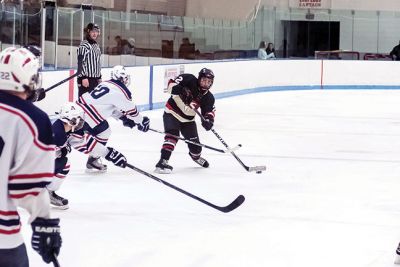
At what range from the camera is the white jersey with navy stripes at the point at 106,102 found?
5340mm

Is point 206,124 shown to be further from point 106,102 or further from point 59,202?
point 59,202

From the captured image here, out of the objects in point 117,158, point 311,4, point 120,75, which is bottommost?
point 117,158

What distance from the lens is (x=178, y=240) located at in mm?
3836

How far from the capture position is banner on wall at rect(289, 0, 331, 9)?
18703mm

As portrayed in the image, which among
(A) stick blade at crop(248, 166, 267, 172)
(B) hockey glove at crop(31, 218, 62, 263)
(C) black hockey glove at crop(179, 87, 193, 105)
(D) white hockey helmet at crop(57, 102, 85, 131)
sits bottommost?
(A) stick blade at crop(248, 166, 267, 172)

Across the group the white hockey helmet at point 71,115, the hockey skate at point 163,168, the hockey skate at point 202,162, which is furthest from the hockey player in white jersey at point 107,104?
the white hockey helmet at point 71,115

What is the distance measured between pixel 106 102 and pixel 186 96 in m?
0.66

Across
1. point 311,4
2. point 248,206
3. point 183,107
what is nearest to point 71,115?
point 248,206

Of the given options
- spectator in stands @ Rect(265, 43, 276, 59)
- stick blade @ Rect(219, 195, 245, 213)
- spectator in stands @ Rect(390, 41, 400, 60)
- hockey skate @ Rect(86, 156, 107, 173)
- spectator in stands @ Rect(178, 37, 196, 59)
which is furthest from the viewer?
spectator in stands @ Rect(390, 41, 400, 60)

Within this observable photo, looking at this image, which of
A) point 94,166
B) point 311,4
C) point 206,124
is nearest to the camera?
point 94,166

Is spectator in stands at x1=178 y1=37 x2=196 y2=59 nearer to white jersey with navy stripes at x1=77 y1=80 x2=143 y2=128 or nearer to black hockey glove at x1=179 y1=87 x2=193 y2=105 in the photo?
black hockey glove at x1=179 y1=87 x2=193 y2=105

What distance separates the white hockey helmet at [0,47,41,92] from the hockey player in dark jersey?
366 centimetres

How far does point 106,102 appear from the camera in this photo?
5352 mm

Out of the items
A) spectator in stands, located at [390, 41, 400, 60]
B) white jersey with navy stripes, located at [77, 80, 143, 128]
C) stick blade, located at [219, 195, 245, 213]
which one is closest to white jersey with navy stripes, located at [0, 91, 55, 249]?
stick blade, located at [219, 195, 245, 213]
